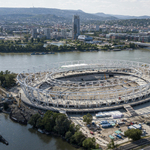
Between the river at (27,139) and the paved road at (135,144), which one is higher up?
the paved road at (135,144)

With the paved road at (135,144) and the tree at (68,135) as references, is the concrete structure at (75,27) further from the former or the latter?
the paved road at (135,144)

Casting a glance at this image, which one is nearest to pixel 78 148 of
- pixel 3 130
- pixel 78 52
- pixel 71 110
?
pixel 71 110

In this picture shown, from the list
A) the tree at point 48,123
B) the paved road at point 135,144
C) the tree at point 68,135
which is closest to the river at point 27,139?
the tree at point 68,135

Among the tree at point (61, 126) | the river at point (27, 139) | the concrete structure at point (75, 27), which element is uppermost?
the concrete structure at point (75, 27)

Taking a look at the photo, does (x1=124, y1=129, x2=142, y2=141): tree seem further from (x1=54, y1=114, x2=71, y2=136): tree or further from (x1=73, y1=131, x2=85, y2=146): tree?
(x1=54, y1=114, x2=71, y2=136): tree

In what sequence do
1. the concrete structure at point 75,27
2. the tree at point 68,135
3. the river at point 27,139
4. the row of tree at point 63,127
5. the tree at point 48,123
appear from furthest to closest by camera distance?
the concrete structure at point 75,27 → the tree at point 48,123 → the river at point 27,139 → the tree at point 68,135 → the row of tree at point 63,127

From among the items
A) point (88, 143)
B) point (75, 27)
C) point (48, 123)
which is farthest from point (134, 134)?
point (75, 27)

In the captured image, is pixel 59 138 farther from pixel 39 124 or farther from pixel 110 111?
pixel 110 111

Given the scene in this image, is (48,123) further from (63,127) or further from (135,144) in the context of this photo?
(135,144)

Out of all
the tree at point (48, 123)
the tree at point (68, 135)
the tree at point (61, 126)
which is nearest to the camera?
the tree at point (68, 135)
